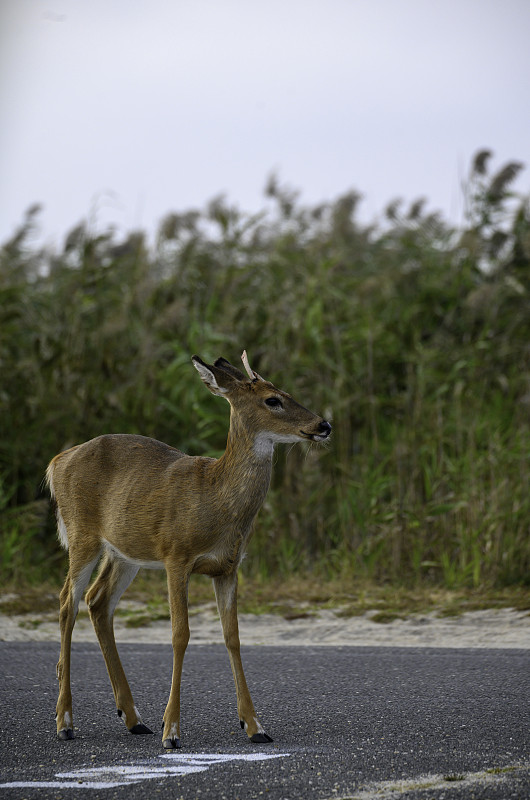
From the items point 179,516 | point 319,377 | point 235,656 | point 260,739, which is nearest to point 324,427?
point 179,516

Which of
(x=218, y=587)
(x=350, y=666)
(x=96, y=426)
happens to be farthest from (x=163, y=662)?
(x=96, y=426)

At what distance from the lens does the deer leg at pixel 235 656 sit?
4.71 m

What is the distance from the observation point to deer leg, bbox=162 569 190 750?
457 cm

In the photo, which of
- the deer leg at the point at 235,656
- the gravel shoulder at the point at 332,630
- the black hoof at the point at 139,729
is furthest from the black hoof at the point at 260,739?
the gravel shoulder at the point at 332,630

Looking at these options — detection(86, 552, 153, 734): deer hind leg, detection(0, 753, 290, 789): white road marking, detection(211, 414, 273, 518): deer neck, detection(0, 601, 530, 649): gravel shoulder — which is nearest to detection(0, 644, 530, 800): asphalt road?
detection(0, 753, 290, 789): white road marking

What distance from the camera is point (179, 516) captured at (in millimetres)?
4805

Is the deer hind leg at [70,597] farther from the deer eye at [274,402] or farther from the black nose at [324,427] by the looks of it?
the black nose at [324,427]

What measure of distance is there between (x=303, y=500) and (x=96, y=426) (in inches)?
88.5

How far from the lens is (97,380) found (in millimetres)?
10734

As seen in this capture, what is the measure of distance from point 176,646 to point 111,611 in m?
0.73

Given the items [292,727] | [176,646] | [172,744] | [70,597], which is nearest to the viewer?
[172,744]

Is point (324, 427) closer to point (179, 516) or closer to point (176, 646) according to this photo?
point (179, 516)

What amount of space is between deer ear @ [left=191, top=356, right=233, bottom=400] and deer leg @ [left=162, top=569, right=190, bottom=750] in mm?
854

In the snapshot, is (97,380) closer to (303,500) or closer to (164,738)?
(303,500)
